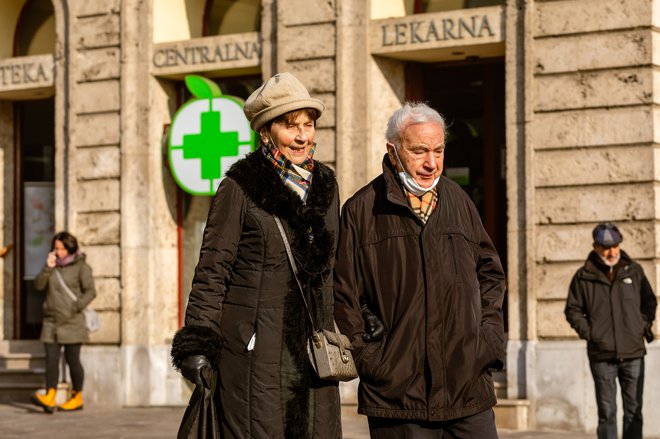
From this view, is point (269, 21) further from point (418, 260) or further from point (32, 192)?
point (418, 260)

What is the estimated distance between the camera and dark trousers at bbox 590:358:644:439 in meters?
11.1

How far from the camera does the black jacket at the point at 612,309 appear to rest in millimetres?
11023

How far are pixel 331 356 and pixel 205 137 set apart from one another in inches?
433

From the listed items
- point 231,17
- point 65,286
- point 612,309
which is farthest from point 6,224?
point 612,309

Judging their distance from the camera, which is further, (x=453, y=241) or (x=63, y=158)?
(x=63, y=158)

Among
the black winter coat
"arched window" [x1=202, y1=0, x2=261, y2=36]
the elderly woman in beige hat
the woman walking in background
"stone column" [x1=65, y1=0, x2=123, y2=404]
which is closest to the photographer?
the black winter coat

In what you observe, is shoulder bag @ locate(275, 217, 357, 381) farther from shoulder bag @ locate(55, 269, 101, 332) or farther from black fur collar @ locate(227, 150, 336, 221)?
shoulder bag @ locate(55, 269, 101, 332)

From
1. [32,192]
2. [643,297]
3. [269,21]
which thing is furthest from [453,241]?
[32,192]

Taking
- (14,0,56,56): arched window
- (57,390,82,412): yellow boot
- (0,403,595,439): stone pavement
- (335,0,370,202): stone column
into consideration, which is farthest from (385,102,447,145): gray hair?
(14,0,56,56): arched window

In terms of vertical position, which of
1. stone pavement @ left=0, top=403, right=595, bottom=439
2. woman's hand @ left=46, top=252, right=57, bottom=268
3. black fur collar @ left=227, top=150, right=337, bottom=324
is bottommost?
stone pavement @ left=0, top=403, right=595, bottom=439

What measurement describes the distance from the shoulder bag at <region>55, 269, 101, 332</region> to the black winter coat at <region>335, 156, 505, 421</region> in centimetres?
1052

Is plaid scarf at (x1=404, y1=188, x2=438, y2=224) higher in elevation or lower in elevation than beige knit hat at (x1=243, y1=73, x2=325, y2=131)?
lower

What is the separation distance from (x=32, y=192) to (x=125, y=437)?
6310 millimetres

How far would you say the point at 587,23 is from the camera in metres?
13.7
